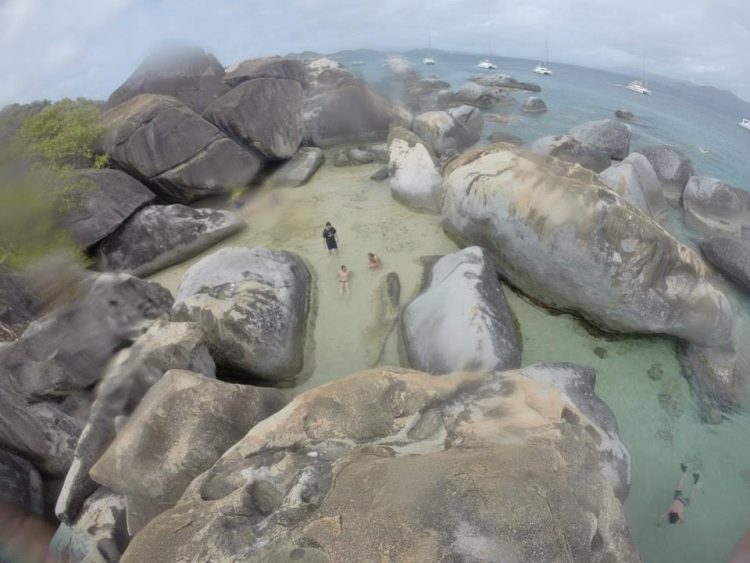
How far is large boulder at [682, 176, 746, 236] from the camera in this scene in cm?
1392

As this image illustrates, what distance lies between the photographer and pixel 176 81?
1838cm

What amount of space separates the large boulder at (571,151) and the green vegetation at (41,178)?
48.1ft

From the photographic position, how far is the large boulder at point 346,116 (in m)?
→ 18.8

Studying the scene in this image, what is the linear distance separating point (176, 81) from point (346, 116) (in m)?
7.23

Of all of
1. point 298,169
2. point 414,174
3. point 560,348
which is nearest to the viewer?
point 560,348

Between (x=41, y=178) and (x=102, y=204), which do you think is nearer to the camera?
(x=41, y=178)

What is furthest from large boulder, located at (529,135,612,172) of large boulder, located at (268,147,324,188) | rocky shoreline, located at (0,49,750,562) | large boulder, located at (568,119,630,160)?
large boulder, located at (268,147,324,188)

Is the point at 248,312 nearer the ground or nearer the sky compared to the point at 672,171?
nearer the sky

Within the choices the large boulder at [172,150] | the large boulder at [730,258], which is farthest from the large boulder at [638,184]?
the large boulder at [172,150]

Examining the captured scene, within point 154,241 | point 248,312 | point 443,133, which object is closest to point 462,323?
point 248,312

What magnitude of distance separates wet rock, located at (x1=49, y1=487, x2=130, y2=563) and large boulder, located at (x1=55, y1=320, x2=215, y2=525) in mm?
242

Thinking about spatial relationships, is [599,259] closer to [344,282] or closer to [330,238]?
[344,282]

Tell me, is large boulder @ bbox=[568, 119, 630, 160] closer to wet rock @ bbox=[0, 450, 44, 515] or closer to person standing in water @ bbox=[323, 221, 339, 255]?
person standing in water @ bbox=[323, 221, 339, 255]

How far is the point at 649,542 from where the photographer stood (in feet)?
20.9
